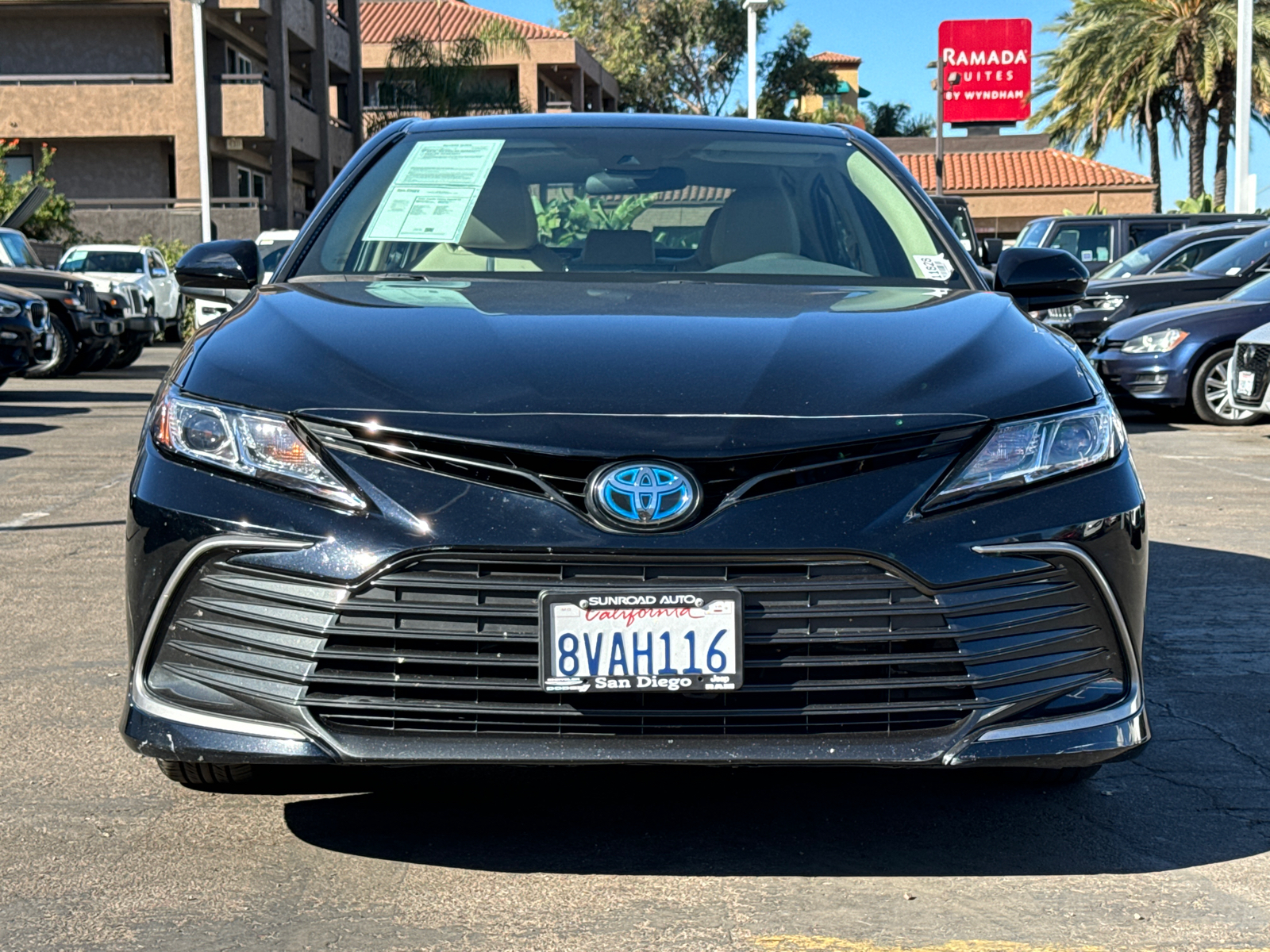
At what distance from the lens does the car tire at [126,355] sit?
21609 millimetres

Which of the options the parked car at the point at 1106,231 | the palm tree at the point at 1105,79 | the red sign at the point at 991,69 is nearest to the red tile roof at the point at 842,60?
the red sign at the point at 991,69

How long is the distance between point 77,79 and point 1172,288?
95.3ft

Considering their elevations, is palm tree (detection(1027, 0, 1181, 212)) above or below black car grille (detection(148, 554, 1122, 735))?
above

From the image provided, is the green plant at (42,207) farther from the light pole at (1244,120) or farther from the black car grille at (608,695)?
the black car grille at (608,695)

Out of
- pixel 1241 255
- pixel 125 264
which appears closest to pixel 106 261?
pixel 125 264

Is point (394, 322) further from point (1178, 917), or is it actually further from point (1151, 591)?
point (1151, 591)

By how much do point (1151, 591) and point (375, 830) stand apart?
3.74 metres

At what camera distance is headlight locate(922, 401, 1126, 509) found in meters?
3.04

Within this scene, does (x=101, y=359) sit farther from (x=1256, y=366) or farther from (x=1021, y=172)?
(x=1021, y=172)

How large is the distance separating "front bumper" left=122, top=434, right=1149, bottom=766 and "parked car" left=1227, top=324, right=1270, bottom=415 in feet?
31.2

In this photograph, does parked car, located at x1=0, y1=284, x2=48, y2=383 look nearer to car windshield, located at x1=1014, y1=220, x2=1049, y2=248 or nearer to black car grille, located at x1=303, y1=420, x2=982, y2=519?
car windshield, located at x1=1014, y1=220, x2=1049, y2=248

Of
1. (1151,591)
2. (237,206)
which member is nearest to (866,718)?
(1151,591)

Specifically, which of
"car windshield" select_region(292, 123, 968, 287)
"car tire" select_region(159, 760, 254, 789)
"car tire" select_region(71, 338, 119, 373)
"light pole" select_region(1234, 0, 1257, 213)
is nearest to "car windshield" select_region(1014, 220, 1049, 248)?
"light pole" select_region(1234, 0, 1257, 213)

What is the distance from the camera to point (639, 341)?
334 cm
